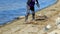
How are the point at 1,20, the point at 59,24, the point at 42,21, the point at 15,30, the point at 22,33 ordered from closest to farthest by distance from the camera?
1. the point at 59,24
2. the point at 22,33
3. the point at 15,30
4. the point at 42,21
5. the point at 1,20

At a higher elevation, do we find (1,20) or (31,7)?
(31,7)

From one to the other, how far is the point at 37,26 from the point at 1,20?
4.52m

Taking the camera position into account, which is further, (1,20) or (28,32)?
(1,20)

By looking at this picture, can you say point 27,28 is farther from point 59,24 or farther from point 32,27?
point 59,24

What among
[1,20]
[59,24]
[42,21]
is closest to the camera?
[59,24]

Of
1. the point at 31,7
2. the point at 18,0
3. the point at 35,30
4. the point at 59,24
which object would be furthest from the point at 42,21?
→ the point at 18,0

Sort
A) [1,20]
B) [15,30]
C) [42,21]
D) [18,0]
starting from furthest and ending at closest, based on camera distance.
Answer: [18,0] → [1,20] → [42,21] → [15,30]

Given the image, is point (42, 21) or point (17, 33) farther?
point (42, 21)

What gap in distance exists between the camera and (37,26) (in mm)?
10781

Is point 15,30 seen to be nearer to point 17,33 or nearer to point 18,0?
point 17,33

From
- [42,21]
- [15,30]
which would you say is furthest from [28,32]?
[42,21]

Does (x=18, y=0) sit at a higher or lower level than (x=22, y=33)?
higher

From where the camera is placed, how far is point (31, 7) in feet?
37.1

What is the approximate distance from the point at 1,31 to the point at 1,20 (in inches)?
158
